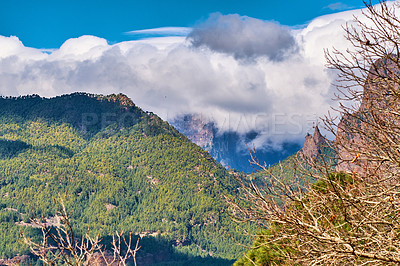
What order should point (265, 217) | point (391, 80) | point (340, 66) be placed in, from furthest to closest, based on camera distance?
point (340, 66), point (391, 80), point (265, 217)

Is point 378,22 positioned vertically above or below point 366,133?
above

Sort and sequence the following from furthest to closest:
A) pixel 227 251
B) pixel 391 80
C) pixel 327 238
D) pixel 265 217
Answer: pixel 227 251 → pixel 391 80 → pixel 265 217 → pixel 327 238

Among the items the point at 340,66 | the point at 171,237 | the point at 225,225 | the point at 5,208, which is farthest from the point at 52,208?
the point at 340,66

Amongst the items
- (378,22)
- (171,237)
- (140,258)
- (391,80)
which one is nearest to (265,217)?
(391,80)

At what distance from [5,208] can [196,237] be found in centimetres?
8797

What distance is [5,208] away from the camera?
654 ft

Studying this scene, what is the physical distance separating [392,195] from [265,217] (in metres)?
1.90

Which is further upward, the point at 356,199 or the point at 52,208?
the point at 52,208

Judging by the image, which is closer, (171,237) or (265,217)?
(265,217)

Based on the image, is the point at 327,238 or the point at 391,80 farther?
the point at 391,80

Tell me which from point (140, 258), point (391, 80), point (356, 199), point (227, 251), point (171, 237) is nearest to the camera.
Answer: point (356, 199)

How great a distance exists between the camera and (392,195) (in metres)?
6.44

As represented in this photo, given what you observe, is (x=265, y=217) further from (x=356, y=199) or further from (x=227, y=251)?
(x=227, y=251)

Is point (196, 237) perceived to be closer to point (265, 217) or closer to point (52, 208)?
point (52, 208)
